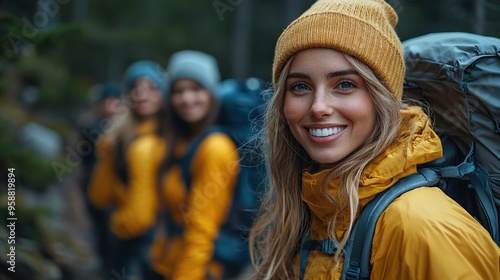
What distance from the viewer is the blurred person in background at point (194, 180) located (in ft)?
13.6

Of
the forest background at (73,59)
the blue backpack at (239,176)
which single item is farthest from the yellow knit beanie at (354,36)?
the blue backpack at (239,176)

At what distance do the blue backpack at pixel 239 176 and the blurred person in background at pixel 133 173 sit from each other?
604 millimetres

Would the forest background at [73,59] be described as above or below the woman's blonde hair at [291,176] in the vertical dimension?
above

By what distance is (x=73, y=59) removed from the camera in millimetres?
15258

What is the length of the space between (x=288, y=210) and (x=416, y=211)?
71cm

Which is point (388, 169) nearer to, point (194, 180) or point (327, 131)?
point (327, 131)

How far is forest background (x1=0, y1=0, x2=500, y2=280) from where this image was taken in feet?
11.5

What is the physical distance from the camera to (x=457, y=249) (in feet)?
5.84

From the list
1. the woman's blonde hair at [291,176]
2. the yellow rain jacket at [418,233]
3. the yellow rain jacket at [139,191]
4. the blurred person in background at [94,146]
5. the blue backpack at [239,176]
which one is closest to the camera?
A: the yellow rain jacket at [418,233]

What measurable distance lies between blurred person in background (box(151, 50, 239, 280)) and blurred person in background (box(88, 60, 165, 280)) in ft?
0.72

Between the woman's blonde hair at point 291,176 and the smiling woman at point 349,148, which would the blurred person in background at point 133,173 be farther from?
the smiling woman at point 349,148

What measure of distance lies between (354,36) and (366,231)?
0.73 m

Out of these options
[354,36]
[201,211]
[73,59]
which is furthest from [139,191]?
[73,59]

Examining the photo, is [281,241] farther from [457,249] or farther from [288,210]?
[457,249]
